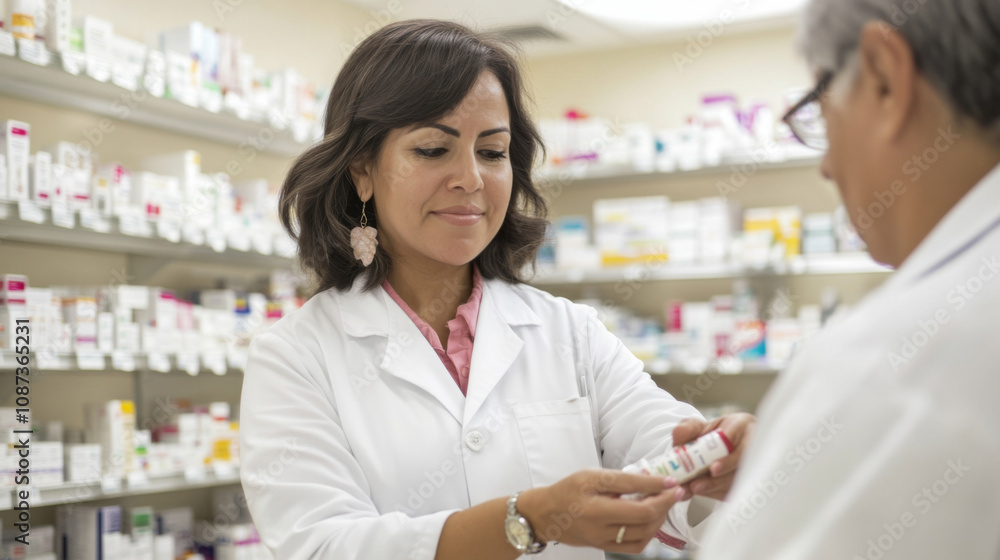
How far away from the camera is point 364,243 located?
1749 millimetres

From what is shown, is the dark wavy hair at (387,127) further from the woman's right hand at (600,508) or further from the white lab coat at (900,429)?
the white lab coat at (900,429)

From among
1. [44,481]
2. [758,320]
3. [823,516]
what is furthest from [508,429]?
[758,320]

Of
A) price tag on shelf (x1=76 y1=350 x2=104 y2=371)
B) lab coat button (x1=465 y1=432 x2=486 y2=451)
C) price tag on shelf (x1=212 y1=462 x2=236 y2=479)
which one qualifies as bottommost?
price tag on shelf (x1=212 y1=462 x2=236 y2=479)

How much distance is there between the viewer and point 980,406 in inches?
25.0

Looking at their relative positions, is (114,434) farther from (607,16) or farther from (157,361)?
(607,16)

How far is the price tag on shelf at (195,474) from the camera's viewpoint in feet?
10.9

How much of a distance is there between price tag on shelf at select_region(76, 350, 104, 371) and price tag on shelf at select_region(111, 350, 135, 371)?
46mm

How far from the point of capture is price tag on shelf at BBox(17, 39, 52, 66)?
2.73 m

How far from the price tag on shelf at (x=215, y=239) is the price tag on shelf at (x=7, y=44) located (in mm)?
949

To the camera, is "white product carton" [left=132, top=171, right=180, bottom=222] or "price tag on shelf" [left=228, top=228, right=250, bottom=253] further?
"price tag on shelf" [left=228, top=228, right=250, bottom=253]

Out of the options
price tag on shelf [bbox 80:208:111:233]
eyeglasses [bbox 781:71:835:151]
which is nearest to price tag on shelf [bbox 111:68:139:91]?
price tag on shelf [bbox 80:208:111:233]

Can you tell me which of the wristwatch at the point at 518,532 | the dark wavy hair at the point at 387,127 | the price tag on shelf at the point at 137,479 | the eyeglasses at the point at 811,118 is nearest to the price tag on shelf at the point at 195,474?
the price tag on shelf at the point at 137,479

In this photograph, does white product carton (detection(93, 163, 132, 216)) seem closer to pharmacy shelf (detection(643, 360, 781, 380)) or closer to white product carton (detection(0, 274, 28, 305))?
white product carton (detection(0, 274, 28, 305))

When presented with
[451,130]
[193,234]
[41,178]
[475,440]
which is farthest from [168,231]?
[475,440]
